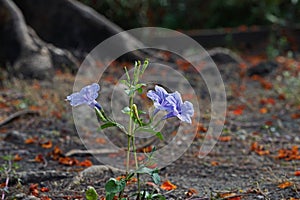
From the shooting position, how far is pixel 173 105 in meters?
2.20

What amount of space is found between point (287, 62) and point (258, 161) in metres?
3.02

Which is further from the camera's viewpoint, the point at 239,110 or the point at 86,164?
the point at 239,110

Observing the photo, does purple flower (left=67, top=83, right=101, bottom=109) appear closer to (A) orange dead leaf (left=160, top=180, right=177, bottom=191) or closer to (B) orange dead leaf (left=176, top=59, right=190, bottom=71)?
(A) orange dead leaf (left=160, top=180, right=177, bottom=191)

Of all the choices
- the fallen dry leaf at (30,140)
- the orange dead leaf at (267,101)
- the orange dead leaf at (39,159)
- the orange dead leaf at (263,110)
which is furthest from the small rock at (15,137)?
the orange dead leaf at (267,101)

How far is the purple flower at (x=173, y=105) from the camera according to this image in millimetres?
2191

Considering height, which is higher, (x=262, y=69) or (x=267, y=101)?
(x=262, y=69)

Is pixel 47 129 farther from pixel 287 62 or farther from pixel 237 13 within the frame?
pixel 237 13

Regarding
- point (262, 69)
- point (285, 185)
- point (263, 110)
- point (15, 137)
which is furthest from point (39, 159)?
point (262, 69)

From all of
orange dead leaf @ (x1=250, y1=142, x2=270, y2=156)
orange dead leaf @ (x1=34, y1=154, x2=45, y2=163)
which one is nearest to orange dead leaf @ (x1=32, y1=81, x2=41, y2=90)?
orange dead leaf @ (x1=34, y1=154, x2=45, y2=163)

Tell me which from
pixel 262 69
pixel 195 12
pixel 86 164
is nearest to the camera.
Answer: pixel 86 164

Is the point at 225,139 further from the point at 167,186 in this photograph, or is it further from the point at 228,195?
the point at 228,195

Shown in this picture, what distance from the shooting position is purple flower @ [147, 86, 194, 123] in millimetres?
2191

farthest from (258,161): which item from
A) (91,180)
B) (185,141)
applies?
(91,180)

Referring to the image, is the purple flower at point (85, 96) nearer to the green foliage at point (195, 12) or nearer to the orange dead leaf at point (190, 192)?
the orange dead leaf at point (190, 192)
